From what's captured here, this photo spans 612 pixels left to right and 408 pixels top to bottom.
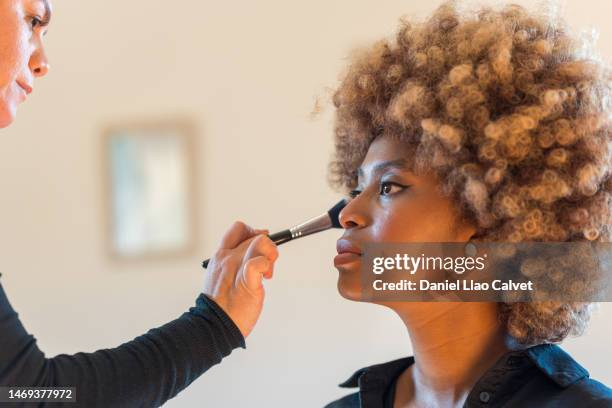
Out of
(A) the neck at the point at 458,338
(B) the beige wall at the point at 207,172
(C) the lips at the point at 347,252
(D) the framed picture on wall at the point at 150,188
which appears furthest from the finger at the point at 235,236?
(D) the framed picture on wall at the point at 150,188

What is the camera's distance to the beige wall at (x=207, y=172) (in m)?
1.82

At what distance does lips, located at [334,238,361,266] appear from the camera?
1172mm

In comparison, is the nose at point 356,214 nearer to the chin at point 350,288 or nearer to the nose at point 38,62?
the chin at point 350,288

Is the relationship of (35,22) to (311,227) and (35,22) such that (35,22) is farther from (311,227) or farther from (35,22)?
(311,227)

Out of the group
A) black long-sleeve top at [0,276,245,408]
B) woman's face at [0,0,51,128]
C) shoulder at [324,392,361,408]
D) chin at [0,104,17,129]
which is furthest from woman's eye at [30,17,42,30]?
shoulder at [324,392,361,408]

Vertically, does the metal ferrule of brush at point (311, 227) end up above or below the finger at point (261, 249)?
above

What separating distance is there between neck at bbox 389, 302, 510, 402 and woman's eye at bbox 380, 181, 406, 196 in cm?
18

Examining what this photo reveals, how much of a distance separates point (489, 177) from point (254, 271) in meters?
0.37

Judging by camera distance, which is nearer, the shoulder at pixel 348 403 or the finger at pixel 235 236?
the finger at pixel 235 236

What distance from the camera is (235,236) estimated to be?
3.91 feet

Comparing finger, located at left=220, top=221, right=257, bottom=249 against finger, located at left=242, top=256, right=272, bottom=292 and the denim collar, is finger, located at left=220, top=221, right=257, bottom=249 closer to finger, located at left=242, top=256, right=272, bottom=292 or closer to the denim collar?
finger, located at left=242, top=256, right=272, bottom=292

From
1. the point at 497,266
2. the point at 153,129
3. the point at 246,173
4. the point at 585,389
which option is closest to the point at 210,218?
the point at 246,173

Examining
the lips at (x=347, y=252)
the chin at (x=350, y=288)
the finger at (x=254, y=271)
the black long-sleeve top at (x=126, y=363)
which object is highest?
the lips at (x=347, y=252)

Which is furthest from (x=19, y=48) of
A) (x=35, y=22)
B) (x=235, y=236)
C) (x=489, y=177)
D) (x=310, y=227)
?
(x=489, y=177)
